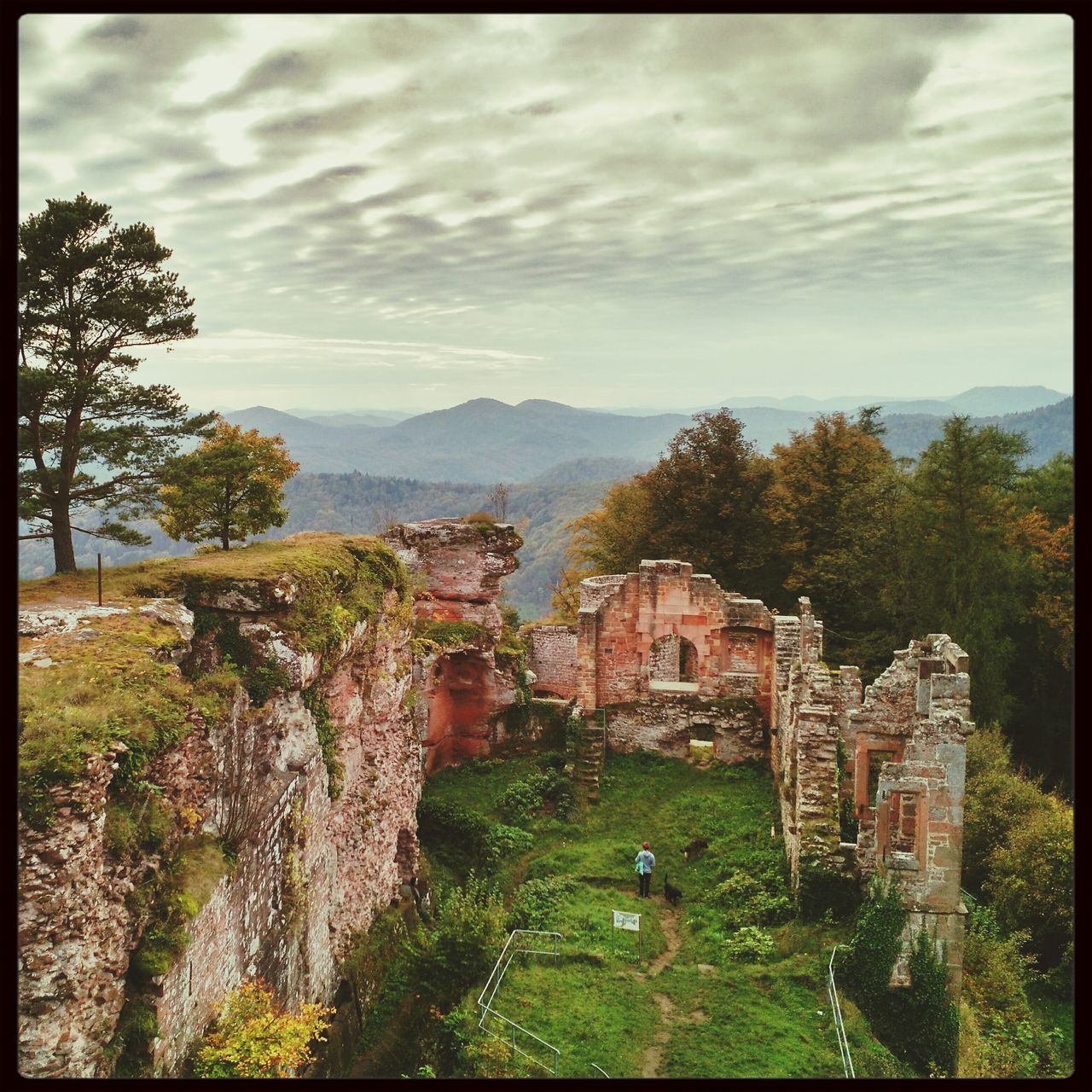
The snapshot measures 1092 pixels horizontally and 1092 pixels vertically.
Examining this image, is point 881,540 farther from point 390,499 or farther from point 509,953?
point 390,499

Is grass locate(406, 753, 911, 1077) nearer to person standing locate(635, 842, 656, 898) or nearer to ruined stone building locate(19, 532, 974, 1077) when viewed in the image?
person standing locate(635, 842, 656, 898)

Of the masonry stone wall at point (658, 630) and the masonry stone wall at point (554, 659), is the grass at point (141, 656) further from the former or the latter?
the masonry stone wall at point (554, 659)

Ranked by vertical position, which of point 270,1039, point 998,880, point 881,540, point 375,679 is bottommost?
point 998,880

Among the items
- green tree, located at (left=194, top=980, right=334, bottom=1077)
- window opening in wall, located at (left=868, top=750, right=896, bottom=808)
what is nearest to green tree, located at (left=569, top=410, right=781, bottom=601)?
window opening in wall, located at (left=868, top=750, right=896, bottom=808)

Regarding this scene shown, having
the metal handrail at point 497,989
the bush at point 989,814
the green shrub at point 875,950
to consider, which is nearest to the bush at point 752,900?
the green shrub at point 875,950

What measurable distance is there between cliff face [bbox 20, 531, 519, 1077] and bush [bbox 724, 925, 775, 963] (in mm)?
5705

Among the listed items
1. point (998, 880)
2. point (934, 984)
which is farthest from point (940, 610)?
point (934, 984)

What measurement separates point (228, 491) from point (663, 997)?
423 inches

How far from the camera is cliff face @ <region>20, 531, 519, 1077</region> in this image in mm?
7102

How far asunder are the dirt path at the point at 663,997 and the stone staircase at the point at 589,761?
15.1 ft

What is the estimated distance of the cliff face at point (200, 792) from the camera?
23.3ft

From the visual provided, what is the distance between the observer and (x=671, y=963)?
13.5 meters

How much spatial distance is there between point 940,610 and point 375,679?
19.2 metres

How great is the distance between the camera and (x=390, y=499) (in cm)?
17400
